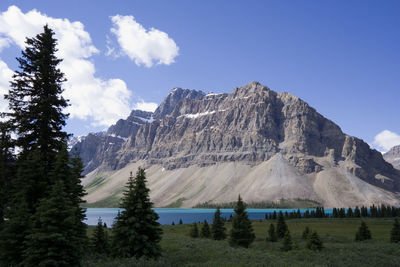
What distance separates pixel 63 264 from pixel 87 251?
13.6 meters

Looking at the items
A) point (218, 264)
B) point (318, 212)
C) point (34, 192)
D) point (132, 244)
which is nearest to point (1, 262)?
point (34, 192)

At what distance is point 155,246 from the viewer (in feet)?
84.7

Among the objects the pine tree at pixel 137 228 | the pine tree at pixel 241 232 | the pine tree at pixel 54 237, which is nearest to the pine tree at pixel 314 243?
the pine tree at pixel 241 232

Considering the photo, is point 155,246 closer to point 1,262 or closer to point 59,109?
point 1,262

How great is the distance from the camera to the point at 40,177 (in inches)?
907

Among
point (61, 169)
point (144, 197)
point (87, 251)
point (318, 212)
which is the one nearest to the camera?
point (61, 169)

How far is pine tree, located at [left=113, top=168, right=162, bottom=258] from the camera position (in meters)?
25.3

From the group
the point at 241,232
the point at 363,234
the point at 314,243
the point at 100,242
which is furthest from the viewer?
the point at 363,234

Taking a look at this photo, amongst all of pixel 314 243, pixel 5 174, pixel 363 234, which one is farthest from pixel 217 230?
pixel 5 174

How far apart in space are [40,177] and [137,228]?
29.1 ft

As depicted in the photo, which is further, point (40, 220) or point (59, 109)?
point (59, 109)

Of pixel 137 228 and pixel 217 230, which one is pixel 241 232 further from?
pixel 137 228

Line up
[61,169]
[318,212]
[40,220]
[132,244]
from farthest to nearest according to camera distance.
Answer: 1. [318,212]
2. [132,244]
3. [61,169]
4. [40,220]

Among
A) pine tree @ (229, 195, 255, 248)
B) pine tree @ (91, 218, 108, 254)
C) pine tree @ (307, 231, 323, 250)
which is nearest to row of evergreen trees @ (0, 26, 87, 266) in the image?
pine tree @ (91, 218, 108, 254)
